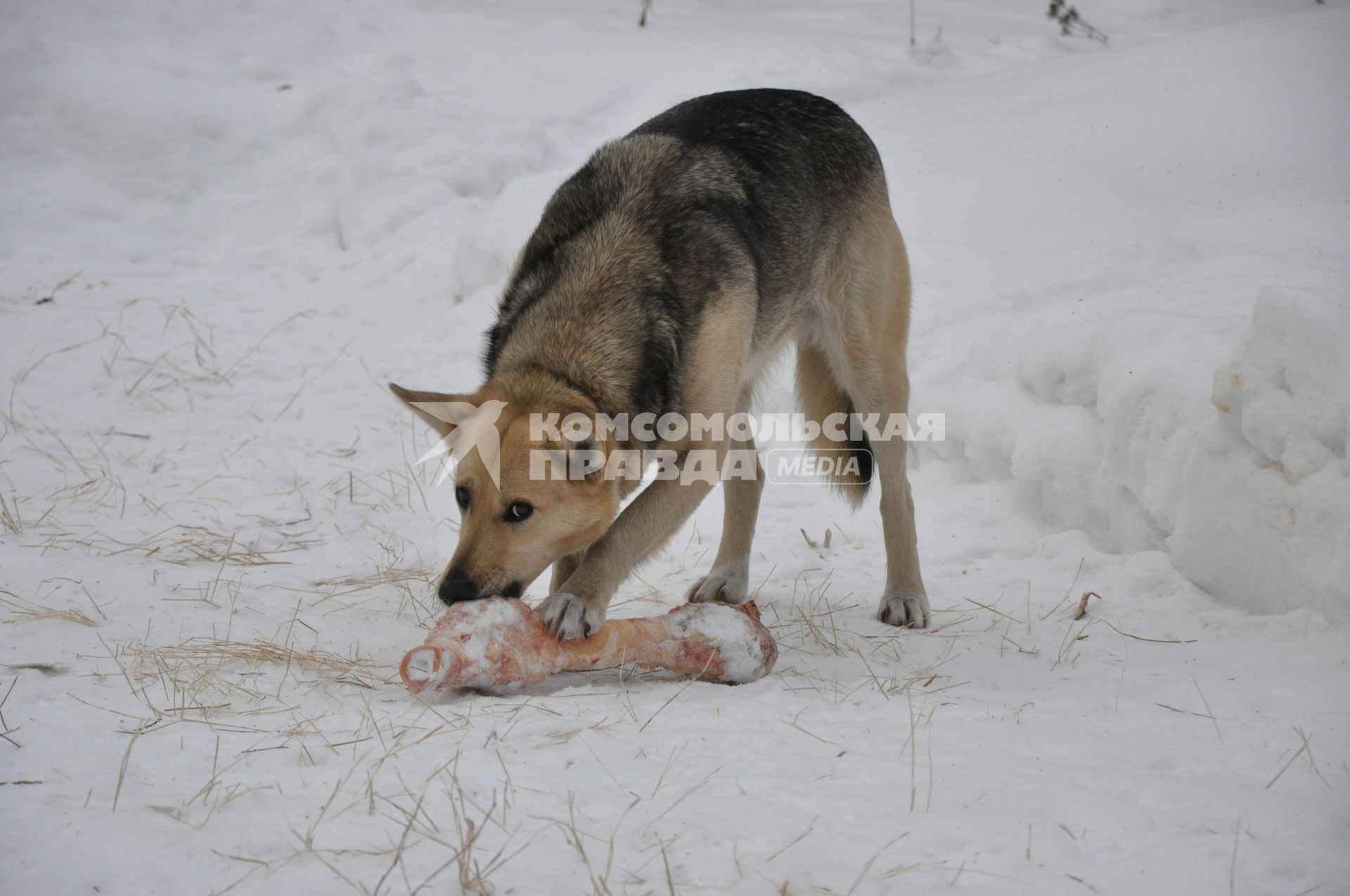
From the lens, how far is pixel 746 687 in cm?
287

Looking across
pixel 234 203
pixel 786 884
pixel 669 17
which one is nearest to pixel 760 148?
pixel 786 884

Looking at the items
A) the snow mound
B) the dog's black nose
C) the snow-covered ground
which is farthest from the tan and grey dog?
the snow mound

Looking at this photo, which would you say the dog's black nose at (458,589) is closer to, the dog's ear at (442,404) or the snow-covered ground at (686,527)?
the snow-covered ground at (686,527)

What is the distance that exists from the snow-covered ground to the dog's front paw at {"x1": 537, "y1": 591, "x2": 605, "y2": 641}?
0.23m

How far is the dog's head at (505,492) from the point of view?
9.57 feet

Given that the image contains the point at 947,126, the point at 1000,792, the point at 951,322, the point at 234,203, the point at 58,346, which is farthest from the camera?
the point at 234,203

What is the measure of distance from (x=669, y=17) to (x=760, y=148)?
715 centimetres

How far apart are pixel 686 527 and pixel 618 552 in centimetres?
200

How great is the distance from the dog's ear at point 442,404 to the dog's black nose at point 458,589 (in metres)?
0.49

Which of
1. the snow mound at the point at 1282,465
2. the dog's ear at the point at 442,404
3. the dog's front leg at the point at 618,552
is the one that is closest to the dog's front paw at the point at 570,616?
the dog's front leg at the point at 618,552

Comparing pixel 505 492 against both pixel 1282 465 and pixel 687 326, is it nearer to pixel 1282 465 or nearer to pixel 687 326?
pixel 687 326

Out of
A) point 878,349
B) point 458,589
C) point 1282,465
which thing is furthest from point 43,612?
point 1282,465

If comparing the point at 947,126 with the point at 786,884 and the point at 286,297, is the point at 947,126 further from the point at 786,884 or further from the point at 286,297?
the point at 786,884

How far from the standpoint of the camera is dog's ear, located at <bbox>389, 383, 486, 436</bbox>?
3002 mm
